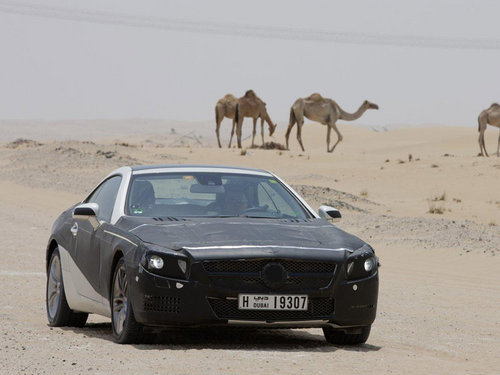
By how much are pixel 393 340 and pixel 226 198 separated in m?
1.98

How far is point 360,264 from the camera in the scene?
9.18 m

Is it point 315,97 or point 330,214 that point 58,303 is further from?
point 315,97

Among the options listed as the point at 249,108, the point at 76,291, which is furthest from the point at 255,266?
the point at 249,108

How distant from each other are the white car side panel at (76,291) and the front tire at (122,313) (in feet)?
0.71

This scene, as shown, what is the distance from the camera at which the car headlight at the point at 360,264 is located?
359 inches

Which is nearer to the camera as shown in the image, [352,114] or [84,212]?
[84,212]

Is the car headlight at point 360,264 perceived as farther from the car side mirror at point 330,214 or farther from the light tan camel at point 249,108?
the light tan camel at point 249,108

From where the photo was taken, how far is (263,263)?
885 centimetres

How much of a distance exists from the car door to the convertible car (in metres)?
0.02

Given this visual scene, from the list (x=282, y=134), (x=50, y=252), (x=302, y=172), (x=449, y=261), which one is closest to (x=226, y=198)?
(x=50, y=252)

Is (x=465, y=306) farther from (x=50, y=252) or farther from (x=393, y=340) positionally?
(x=50, y=252)

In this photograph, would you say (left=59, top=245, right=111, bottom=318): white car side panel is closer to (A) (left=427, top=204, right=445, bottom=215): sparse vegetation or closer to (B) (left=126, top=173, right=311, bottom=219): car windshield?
(B) (left=126, top=173, right=311, bottom=219): car windshield

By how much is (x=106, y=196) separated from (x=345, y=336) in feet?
8.58

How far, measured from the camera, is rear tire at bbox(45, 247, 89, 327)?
10844 millimetres
